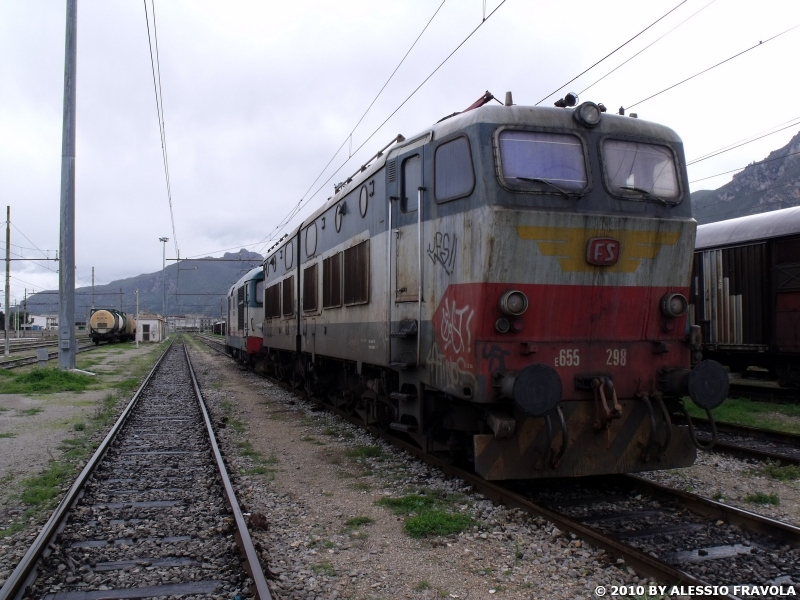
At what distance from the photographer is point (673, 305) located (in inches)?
253

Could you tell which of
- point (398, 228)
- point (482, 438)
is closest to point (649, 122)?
point (398, 228)

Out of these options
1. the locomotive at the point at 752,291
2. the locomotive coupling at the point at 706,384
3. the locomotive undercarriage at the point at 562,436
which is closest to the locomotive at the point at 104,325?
the locomotive at the point at 752,291

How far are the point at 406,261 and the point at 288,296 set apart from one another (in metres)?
8.27

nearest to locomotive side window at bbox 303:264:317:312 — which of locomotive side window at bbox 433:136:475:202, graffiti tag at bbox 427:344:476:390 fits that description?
graffiti tag at bbox 427:344:476:390

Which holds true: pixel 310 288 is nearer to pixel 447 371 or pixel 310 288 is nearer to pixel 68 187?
pixel 447 371

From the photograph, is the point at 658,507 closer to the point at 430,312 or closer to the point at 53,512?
the point at 430,312

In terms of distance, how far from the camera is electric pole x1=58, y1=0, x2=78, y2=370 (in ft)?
63.0

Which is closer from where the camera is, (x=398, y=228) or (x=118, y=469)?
(x=398, y=228)

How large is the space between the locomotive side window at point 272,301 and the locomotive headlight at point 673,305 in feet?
37.4

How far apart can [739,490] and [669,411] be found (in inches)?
42.6

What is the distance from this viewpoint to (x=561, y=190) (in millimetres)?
6094

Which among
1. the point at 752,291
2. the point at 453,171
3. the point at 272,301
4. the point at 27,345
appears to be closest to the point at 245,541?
the point at 453,171

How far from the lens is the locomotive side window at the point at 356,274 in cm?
869

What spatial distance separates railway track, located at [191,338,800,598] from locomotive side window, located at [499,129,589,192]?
9.53ft
